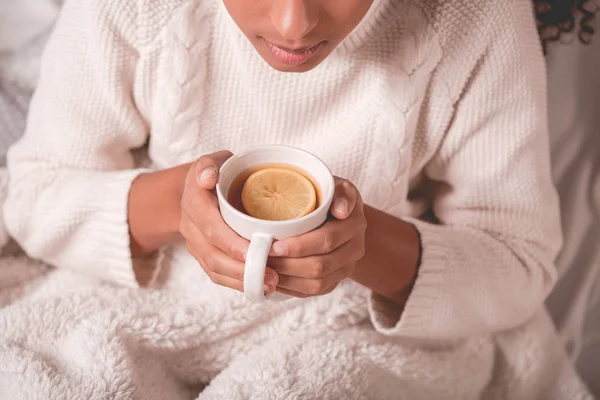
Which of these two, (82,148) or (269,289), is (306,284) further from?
(82,148)

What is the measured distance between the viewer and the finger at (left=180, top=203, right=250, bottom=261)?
0.69m

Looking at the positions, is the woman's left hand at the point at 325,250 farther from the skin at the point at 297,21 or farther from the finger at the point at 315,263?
the skin at the point at 297,21

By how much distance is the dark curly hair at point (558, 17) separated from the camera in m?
1.06

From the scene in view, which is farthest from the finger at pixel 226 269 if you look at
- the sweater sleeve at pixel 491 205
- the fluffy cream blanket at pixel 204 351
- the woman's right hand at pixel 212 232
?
the sweater sleeve at pixel 491 205

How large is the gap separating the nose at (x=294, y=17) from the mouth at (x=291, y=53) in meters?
0.04

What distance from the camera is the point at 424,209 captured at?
115cm

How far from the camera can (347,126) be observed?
946 millimetres

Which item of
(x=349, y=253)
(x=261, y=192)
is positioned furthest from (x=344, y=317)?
(x=261, y=192)

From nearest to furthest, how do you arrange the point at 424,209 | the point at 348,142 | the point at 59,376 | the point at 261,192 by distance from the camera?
the point at 261,192 < the point at 59,376 < the point at 348,142 < the point at 424,209

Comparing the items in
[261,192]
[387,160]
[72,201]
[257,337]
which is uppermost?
[261,192]

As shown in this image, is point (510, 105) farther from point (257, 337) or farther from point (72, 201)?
point (72, 201)

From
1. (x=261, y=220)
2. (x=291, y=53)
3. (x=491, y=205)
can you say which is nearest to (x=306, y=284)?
(x=261, y=220)

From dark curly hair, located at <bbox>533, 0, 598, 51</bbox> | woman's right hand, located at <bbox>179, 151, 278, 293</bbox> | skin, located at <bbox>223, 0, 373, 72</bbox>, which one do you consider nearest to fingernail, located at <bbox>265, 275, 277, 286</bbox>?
woman's right hand, located at <bbox>179, 151, 278, 293</bbox>

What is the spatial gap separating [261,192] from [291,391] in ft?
0.98
